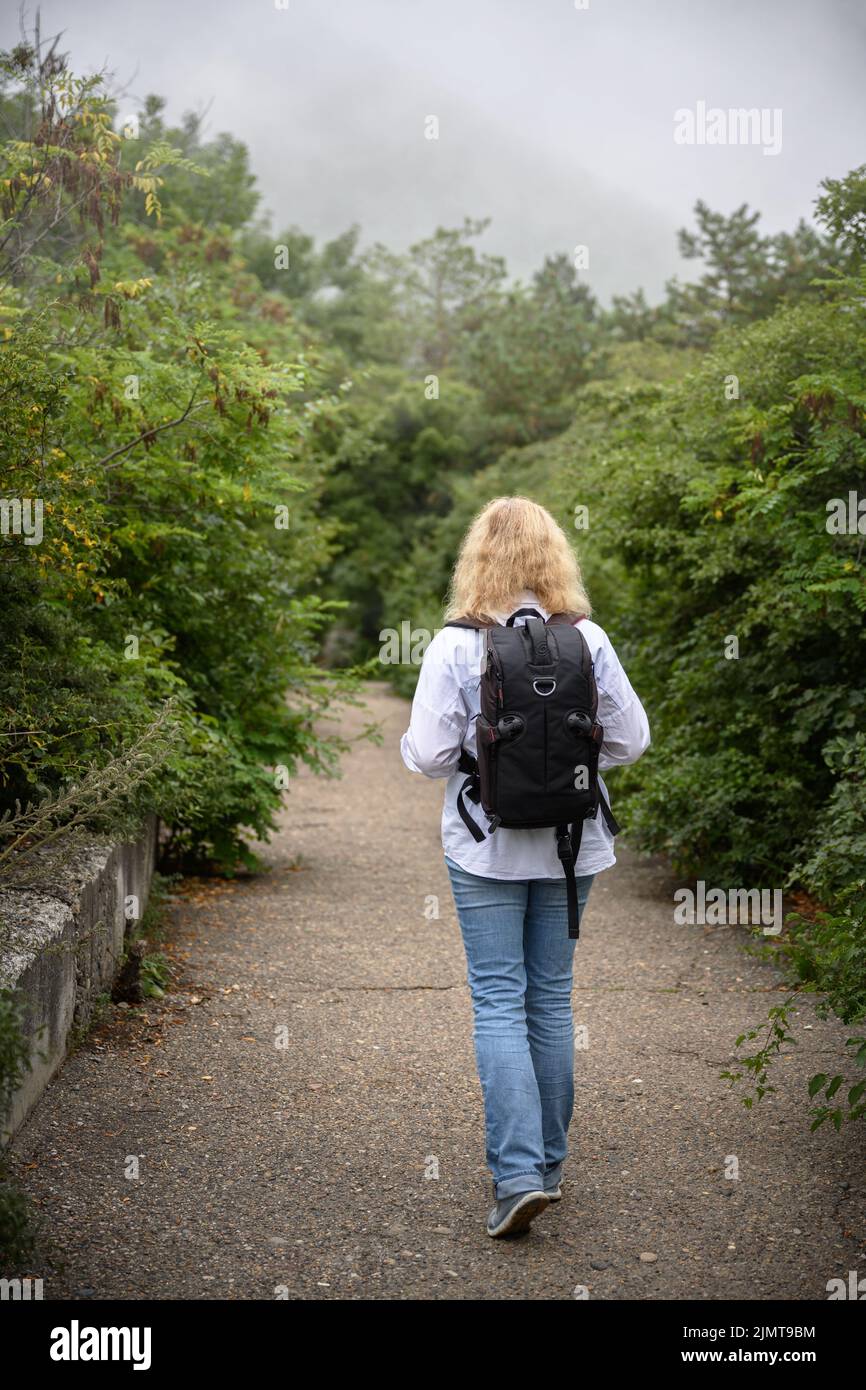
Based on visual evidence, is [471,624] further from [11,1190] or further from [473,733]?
[11,1190]

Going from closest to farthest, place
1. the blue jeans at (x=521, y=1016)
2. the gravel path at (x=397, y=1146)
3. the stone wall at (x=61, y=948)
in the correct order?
the gravel path at (x=397, y=1146), the blue jeans at (x=521, y=1016), the stone wall at (x=61, y=948)

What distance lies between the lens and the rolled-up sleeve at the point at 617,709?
3.69 metres

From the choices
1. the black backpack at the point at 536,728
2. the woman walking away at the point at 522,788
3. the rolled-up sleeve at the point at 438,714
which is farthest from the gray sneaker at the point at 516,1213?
the rolled-up sleeve at the point at 438,714

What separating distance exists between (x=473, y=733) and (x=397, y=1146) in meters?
1.54

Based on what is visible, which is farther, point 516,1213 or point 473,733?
point 473,733

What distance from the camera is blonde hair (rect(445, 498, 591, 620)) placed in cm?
373

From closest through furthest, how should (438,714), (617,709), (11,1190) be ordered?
(11,1190) < (438,714) < (617,709)

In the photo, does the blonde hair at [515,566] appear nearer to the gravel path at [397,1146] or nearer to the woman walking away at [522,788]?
the woman walking away at [522,788]

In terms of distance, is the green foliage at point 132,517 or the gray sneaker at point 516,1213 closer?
the gray sneaker at point 516,1213

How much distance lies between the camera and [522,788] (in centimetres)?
349

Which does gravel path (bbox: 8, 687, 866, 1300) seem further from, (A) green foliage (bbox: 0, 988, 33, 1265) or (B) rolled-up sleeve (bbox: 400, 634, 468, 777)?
(B) rolled-up sleeve (bbox: 400, 634, 468, 777)

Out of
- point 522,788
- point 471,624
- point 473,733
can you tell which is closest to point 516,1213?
point 522,788

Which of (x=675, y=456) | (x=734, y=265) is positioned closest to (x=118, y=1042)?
(x=675, y=456)

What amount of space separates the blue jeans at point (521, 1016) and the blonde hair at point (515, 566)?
30.3 inches
